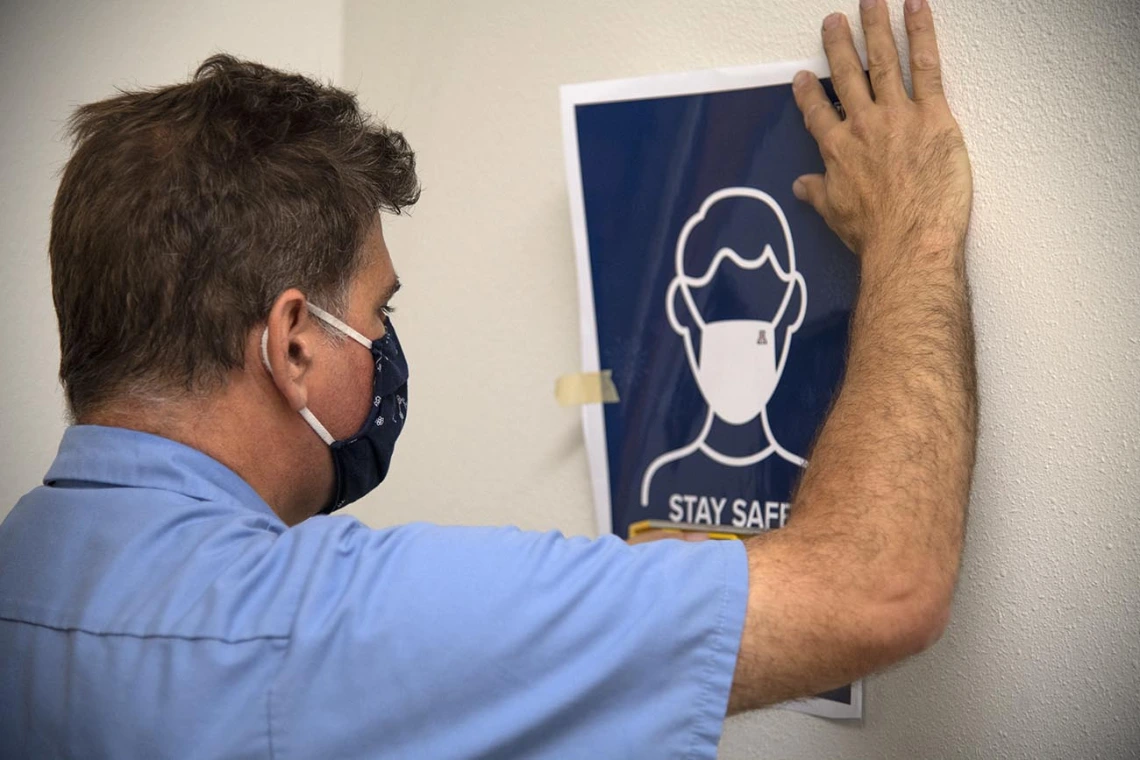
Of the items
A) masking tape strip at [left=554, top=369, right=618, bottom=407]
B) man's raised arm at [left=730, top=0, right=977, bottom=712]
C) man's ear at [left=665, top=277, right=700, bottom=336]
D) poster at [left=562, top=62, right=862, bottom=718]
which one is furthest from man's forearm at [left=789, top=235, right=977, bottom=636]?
masking tape strip at [left=554, top=369, right=618, bottom=407]

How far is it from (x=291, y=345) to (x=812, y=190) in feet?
1.70

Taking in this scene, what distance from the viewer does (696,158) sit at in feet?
3.49

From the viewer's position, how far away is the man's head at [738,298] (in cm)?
103

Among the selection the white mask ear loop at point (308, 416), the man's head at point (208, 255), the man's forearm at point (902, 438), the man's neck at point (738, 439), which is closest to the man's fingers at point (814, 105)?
the man's forearm at point (902, 438)

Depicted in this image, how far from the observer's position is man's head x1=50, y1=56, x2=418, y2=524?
2.78ft

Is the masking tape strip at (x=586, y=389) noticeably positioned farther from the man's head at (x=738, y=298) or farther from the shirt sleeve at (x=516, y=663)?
the shirt sleeve at (x=516, y=663)

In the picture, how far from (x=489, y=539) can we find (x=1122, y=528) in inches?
21.6

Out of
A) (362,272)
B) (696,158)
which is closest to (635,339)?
(696,158)

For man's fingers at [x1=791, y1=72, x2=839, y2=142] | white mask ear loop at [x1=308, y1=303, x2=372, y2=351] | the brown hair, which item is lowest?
white mask ear loop at [x1=308, y1=303, x2=372, y2=351]

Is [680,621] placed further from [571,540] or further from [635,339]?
[635,339]

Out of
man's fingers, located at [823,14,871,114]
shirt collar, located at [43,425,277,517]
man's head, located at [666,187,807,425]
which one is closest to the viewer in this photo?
shirt collar, located at [43,425,277,517]

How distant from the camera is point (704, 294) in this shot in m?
1.09

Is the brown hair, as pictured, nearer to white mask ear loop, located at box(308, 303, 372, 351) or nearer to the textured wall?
white mask ear loop, located at box(308, 303, 372, 351)

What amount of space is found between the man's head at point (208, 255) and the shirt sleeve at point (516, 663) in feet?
0.81
